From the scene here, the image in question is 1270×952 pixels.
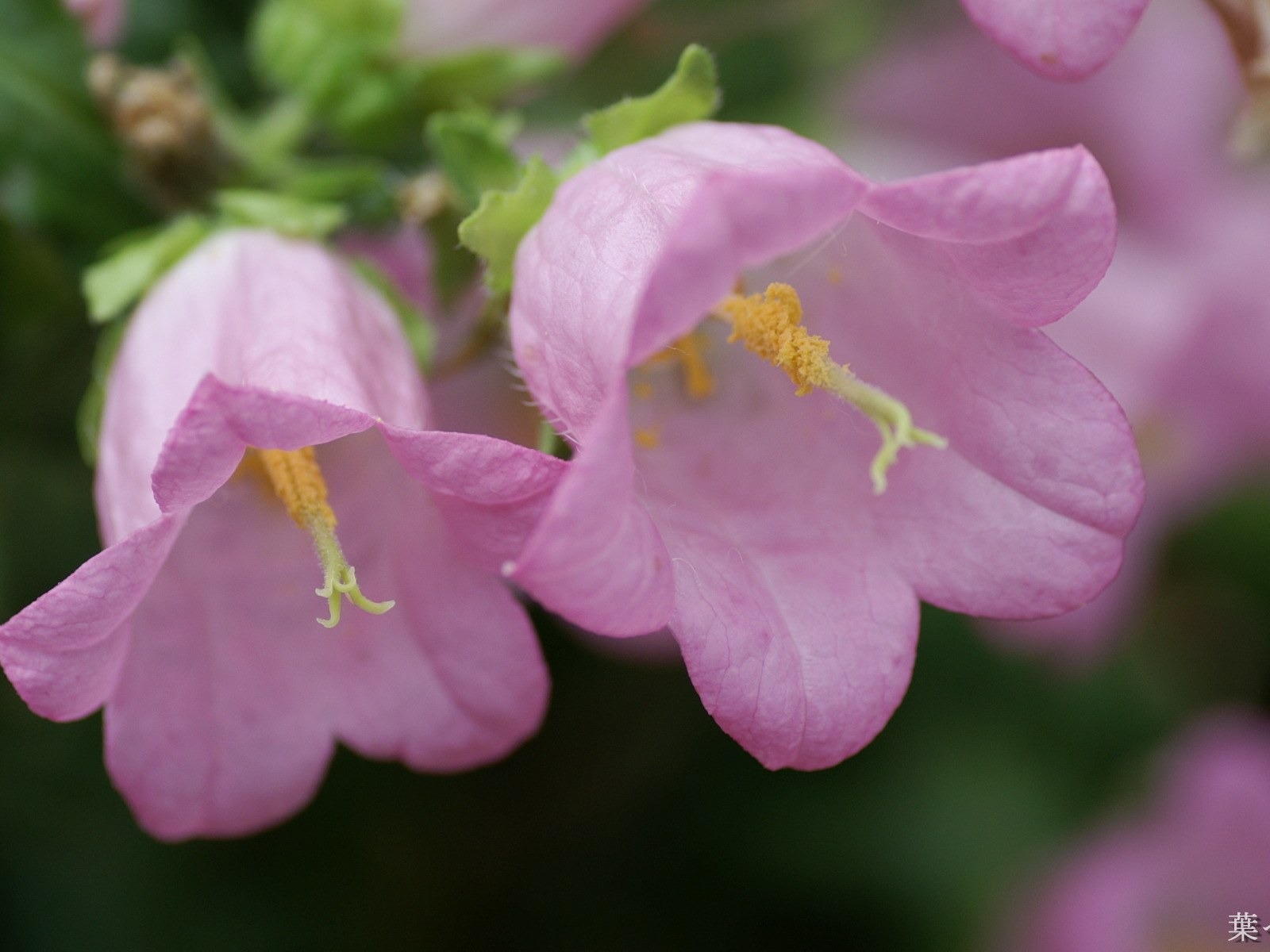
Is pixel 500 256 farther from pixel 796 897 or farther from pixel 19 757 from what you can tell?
pixel 796 897

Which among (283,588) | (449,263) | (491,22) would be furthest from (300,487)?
(491,22)

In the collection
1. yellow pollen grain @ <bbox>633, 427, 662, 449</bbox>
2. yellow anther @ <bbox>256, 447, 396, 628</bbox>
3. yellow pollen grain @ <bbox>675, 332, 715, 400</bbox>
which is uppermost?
yellow anther @ <bbox>256, 447, 396, 628</bbox>

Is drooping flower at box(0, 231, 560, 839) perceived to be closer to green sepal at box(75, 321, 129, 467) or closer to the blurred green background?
green sepal at box(75, 321, 129, 467)

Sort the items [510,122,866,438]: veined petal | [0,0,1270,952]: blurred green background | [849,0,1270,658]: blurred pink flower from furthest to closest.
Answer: [849,0,1270,658]: blurred pink flower < [0,0,1270,952]: blurred green background < [510,122,866,438]: veined petal

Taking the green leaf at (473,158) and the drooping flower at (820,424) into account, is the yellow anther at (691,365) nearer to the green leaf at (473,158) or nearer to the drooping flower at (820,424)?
the drooping flower at (820,424)

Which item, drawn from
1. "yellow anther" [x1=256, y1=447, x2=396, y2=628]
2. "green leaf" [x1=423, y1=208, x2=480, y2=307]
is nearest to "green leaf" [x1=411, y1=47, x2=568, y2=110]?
"green leaf" [x1=423, y1=208, x2=480, y2=307]

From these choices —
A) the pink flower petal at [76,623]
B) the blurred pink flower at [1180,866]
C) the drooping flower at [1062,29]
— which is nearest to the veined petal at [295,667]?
the pink flower petal at [76,623]
